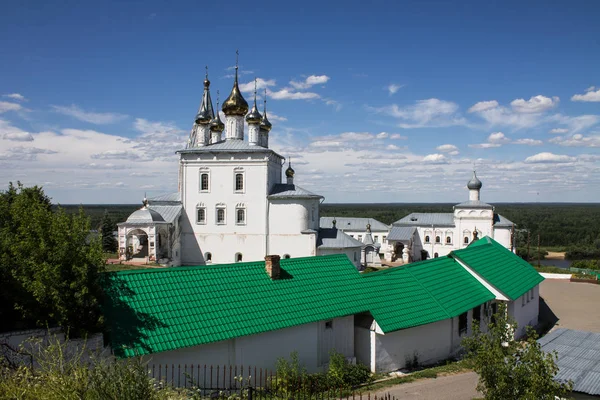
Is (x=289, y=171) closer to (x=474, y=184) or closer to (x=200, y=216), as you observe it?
(x=200, y=216)

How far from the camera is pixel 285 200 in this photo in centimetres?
2489

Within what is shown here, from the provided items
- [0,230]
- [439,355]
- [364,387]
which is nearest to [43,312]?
[0,230]

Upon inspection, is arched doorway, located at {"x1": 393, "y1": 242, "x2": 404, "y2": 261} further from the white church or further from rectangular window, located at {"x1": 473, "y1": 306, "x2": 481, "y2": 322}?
rectangular window, located at {"x1": 473, "y1": 306, "x2": 481, "y2": 322}

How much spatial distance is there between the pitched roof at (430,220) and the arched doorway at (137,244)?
19674mm

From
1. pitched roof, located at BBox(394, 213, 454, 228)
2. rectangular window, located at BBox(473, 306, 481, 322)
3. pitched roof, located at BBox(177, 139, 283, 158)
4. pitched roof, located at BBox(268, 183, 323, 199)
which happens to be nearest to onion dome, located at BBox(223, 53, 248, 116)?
pitched roof, located at BBox(177, 139, 283, 158)

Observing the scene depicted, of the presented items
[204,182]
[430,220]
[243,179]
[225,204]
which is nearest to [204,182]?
[204,182]

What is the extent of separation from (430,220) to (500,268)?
22.2m

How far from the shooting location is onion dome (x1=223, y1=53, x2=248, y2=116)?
26656 mm

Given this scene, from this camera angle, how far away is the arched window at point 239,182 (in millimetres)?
25406

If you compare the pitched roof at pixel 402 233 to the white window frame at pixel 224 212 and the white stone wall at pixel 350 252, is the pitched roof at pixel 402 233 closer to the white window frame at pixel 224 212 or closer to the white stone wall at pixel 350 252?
the white stone wall at pixel 350 252

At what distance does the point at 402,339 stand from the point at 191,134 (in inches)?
1068

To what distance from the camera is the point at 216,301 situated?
954 cm

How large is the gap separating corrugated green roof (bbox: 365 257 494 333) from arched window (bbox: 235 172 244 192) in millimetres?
13885

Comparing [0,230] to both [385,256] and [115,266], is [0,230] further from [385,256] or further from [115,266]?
[385,256]
